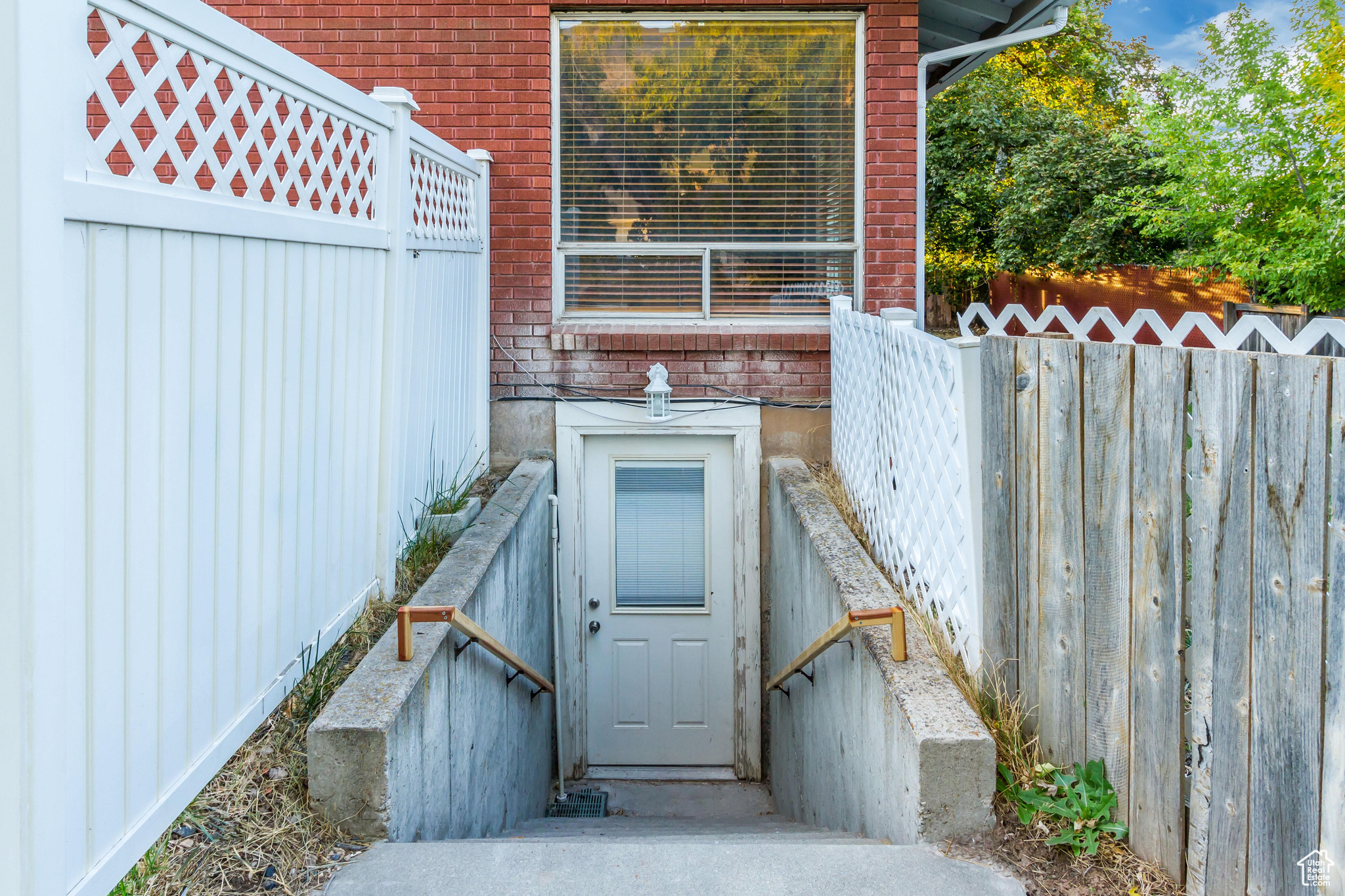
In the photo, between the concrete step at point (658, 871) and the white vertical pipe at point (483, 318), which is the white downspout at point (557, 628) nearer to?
the white vertical pipe at point (483, 318)

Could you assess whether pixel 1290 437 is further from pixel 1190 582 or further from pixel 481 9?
pixel 481 9

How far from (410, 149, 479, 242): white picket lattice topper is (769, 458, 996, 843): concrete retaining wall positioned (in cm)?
241

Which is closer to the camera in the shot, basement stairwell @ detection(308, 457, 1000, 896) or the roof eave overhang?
basement stairwell @ detection(308, 457, 1000, 896)

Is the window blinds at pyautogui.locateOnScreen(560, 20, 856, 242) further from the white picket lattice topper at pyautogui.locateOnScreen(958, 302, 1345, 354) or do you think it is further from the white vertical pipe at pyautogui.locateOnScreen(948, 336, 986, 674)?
the white vertical pipe at pyautogui.locateOnScreen(948, 336, 986, 674)

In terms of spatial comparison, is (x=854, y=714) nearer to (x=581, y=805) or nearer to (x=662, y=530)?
(x=662, y=530)

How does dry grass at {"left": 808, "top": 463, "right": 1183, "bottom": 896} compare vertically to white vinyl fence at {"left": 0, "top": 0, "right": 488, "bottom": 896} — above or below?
below

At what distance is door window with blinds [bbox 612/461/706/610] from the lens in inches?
255

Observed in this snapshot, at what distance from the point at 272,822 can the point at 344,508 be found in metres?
1.21

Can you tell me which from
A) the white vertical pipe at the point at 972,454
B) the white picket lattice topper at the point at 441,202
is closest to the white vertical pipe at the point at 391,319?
the white picket lattice topper at the point at 441,202

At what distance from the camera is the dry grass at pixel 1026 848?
2.42 meters

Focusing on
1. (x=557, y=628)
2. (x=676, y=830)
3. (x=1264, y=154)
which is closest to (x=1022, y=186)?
(x=1264, y=154)

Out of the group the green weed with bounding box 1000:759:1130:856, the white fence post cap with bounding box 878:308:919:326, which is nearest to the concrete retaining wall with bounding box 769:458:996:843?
the green weed with bounding box 1000:759:1130:856

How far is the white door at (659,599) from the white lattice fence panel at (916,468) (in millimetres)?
1583

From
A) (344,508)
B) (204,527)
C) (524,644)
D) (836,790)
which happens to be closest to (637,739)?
(524,644)
